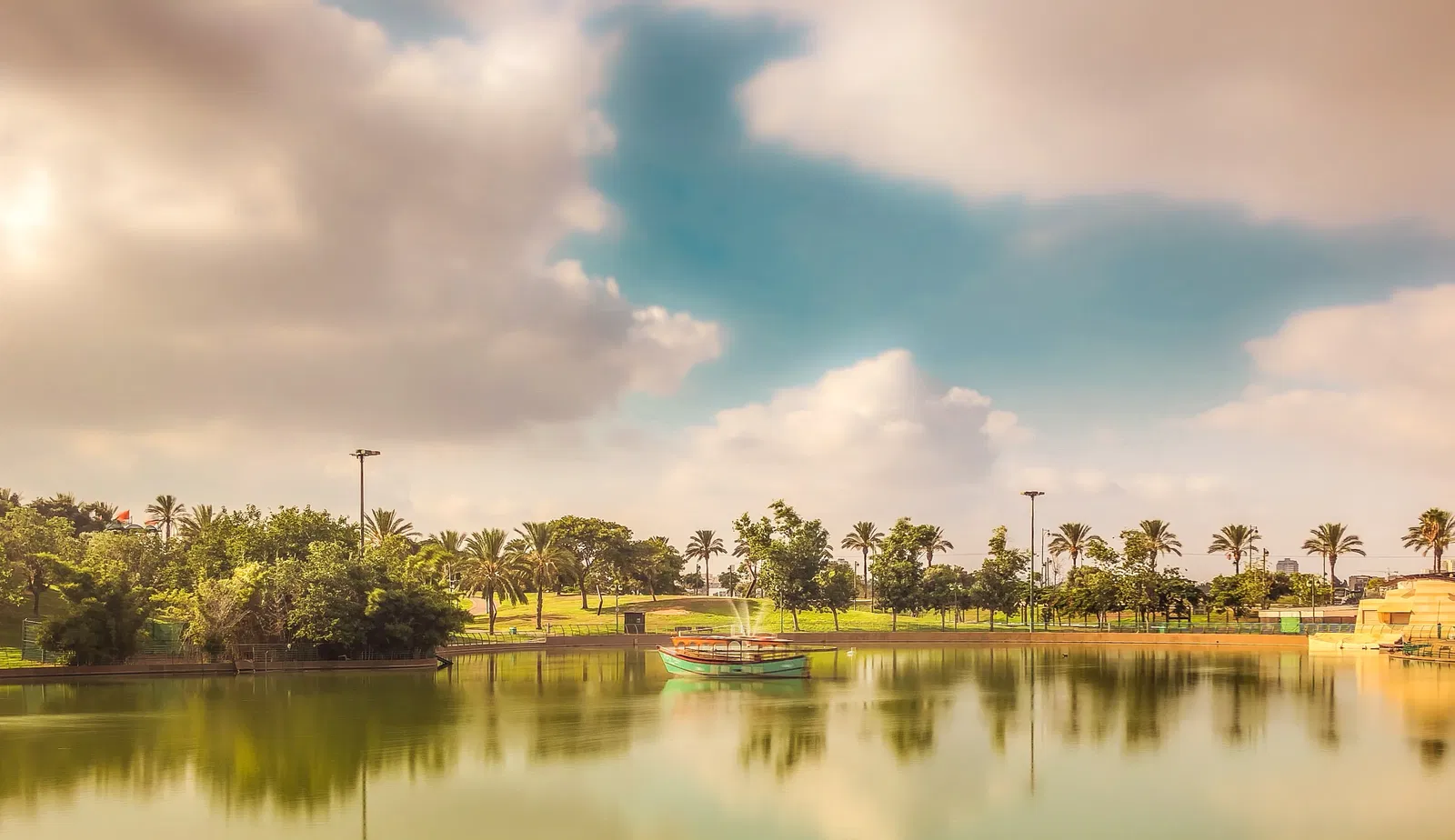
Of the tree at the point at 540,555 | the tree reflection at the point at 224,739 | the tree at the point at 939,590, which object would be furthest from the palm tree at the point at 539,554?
the tree reflection at the point at 224,739

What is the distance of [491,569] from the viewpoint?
94812 millimetres

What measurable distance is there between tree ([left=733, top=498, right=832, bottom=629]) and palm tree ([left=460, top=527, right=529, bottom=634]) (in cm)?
2268

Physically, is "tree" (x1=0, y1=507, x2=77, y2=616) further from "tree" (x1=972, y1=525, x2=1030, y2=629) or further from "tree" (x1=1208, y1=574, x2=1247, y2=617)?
"tree" (x1=1208, y1=574, x2=1247, y2=617)

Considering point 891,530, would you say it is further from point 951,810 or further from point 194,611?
point 951,810

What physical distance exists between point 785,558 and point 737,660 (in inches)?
1452

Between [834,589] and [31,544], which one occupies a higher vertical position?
[31,544]

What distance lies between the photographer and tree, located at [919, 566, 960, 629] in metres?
97.8

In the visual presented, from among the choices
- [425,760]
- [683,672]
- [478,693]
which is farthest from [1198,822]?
[683,672]

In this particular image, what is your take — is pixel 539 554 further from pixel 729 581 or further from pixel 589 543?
pixel 729 581

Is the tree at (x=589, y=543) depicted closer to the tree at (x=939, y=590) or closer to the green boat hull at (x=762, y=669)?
the tree at (x=939, y=590)

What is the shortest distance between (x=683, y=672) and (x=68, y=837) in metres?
40.7

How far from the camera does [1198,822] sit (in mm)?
23281

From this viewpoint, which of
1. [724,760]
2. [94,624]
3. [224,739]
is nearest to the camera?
[724,760]

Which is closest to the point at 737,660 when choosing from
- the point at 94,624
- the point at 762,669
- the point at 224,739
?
the point at 762,669
